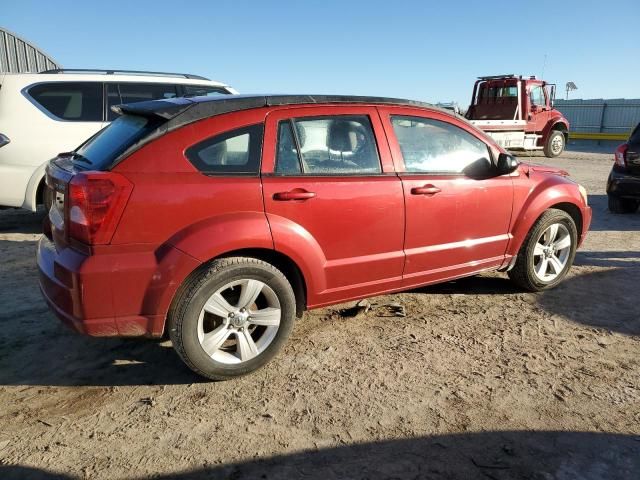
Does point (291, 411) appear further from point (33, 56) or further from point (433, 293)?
point (33, 56)

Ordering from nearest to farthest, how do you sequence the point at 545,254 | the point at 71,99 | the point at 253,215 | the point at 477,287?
the point at 253,215, the point at 545,254, the point at 477,287, the point at 71,99

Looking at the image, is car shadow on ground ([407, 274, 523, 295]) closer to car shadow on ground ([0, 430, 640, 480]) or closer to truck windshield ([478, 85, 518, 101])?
car shadow on ground ([0, 430, 640, 480])

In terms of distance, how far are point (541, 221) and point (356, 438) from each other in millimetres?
2744

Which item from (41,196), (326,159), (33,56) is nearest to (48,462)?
(326,159)

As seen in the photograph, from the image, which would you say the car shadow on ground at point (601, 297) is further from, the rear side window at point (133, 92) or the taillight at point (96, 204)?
the rear side window at point (133, 92)

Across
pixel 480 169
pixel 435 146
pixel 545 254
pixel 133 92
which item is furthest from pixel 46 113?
pixel 545 254

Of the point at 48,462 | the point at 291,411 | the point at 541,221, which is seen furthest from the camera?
the point at 541,221

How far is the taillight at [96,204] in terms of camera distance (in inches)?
101

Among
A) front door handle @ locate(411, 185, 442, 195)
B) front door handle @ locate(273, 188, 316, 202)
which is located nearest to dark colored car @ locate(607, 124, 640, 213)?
A: front door handle @ locate(411, 185, 442, 195)

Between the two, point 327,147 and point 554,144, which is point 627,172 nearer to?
point 327,147

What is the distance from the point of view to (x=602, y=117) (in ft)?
88.1

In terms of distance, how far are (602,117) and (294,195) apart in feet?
95.3

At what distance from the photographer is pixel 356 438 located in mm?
2473

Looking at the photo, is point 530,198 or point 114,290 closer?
point 114,290
